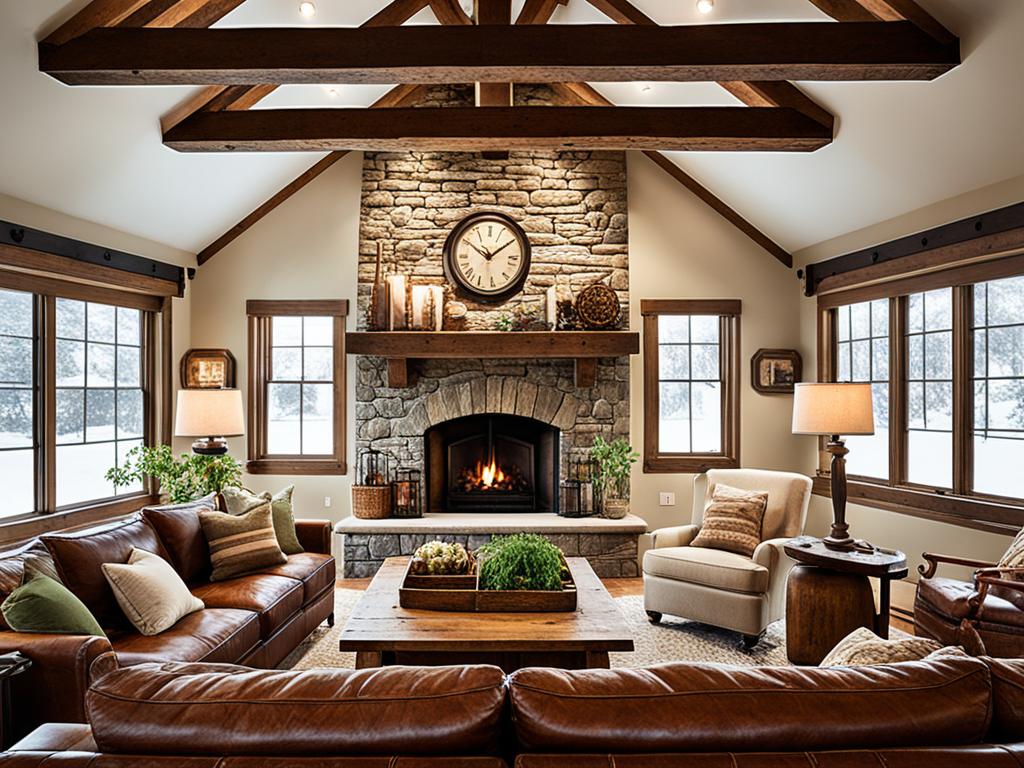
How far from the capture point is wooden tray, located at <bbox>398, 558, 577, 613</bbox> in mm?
3168

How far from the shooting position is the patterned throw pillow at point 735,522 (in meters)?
4.42

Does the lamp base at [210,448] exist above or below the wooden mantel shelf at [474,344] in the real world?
below

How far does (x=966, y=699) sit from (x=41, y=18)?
4354mm

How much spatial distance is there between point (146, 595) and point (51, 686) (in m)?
0.65

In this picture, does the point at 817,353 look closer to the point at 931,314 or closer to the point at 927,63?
the point at 931,314

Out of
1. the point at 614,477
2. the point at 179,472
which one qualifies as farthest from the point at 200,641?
the point at 614,477

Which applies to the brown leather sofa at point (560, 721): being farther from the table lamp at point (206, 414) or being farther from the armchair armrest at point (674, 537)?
the armchair armrest at point (674, 537)

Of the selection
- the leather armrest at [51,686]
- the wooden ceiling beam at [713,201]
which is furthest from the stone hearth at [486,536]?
the leather armrest at [51,686]

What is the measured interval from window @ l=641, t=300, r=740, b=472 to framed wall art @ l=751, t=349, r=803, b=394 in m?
0.17

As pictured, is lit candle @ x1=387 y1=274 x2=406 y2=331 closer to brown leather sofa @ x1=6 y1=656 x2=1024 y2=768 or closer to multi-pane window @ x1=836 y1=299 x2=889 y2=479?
multi-pane window @ x1=836 y1=299 x2=889 y2=479

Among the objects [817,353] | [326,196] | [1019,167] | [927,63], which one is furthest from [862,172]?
[326,196]

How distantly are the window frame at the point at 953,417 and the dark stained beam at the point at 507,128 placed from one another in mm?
1197

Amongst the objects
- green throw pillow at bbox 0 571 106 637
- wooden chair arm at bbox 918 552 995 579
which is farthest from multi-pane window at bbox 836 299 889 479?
green throw pillow at bbox 0 571 106 637

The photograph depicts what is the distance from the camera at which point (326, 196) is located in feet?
19.8
